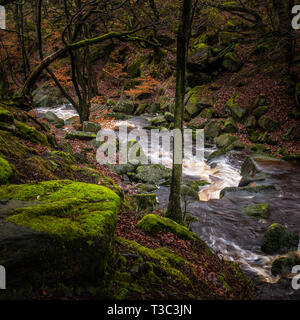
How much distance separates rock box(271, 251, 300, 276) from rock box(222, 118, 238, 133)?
12.1 m

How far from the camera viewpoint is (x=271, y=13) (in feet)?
46.9

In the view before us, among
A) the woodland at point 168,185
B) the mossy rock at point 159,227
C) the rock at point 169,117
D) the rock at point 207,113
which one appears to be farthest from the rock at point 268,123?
the mossy rock at point 159,227

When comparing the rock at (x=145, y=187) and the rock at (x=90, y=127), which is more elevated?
the rock at (x=90, y=127)

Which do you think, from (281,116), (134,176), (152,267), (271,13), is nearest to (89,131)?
(134,176)

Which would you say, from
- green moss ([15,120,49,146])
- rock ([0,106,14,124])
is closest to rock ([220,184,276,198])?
green moss ([15,120,49,146])

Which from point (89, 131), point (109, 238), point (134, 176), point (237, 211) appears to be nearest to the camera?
point (109, 238)

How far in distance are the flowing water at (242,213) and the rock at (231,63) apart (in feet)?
34.1

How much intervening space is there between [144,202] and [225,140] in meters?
10.1

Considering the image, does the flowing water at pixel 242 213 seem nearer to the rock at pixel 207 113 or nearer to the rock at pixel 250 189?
the rock at pixel 250 189

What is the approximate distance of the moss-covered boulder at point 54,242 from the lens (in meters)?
1.91

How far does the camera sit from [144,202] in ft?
23.7

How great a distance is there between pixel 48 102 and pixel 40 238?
90.5ft

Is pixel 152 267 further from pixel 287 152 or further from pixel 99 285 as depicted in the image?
pixel 287 152

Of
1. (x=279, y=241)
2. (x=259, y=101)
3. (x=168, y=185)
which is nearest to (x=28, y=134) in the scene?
(x=168, y=185)
